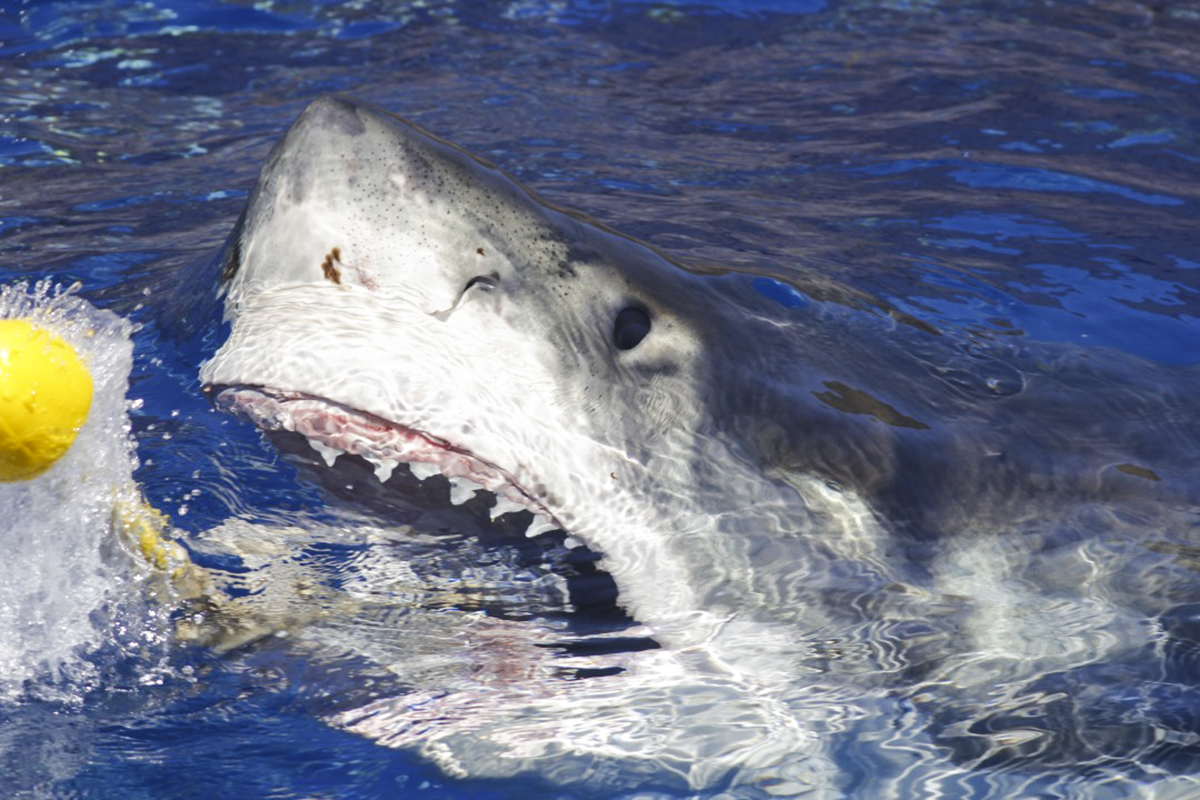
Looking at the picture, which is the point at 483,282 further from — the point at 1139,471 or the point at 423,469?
the point at 1139,471

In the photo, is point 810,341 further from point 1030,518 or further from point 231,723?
point 231,723

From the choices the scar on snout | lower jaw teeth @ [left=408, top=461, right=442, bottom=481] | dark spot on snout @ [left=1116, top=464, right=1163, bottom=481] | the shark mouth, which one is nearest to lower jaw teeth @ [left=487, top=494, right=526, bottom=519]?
the shark mouth

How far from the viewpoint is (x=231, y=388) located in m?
2.19

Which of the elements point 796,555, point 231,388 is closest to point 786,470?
point 796,555

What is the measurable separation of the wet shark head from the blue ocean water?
237mm

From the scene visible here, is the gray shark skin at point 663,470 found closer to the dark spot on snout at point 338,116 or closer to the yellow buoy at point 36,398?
the dark spot on snout at point 338,116

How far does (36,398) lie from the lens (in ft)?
6.70

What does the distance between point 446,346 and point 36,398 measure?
0.59m

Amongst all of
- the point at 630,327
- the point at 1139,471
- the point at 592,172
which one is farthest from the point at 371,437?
the point at 592,172

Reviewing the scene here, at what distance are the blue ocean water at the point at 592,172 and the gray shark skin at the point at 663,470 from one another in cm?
10

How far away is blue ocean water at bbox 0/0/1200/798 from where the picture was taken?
234 cm

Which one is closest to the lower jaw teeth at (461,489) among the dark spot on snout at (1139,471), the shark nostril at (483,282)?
the shark nostril at (483,282)

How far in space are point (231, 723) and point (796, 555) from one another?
0.97 meters

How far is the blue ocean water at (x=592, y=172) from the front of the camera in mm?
2342
